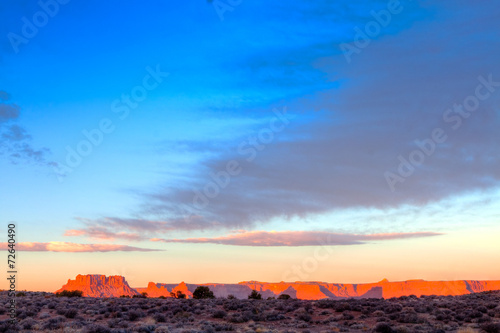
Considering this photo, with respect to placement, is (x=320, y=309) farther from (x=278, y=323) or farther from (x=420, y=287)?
(x=420, y=287)

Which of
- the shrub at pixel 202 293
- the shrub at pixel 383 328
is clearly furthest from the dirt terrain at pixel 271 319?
the shrub at pixel 202 293

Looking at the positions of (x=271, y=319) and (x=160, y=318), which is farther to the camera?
(x=271, y=319)

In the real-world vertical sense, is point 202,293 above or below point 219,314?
below

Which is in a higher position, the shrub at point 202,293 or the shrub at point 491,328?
the shrub at point 491,328

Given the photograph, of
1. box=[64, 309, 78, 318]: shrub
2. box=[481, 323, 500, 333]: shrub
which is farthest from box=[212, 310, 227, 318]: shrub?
box=[481, 323, 500, 333]: shrub

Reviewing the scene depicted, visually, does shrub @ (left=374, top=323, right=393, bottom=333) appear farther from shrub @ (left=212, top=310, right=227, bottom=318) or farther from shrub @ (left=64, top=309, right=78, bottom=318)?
shrub @ (left=64, top=309, right=78, bottom=318)

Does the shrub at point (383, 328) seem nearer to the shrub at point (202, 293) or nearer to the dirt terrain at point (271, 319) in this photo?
the dirt terrain at point (271, 319)

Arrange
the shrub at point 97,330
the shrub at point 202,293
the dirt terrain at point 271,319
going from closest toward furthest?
Answer: the shrub at point 97,330
the dirt terrain at point 271,319
the shrub at point 202,293

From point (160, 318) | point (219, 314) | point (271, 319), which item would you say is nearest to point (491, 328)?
point (271, 319)

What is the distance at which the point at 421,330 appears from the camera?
2389cm

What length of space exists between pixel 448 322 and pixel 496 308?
7.83 metres

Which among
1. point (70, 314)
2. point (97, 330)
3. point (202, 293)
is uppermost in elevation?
point (97, 330)

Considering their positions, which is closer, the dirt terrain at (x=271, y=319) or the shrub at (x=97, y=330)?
the shrub at (x=97, y=330)

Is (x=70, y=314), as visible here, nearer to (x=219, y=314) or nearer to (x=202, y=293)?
(x=219, y=314)
